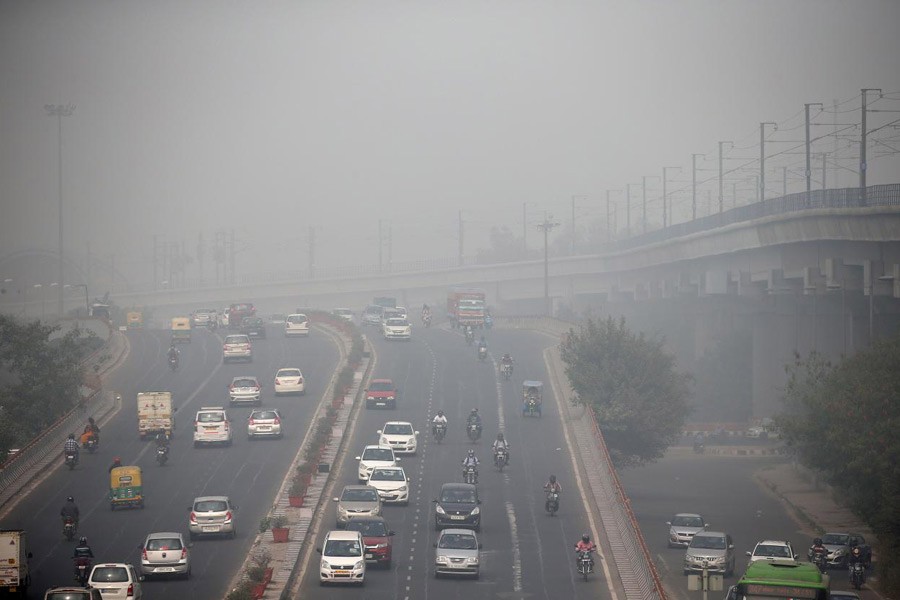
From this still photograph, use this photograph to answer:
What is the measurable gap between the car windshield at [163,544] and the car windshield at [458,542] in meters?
8.23

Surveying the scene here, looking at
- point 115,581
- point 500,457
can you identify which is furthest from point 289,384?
point 115,581

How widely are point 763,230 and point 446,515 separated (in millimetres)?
54872

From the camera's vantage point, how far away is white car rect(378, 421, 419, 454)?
64.2 metres

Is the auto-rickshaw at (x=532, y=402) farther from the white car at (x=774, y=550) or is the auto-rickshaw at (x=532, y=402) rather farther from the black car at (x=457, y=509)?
the white car at (x=774, y=550)

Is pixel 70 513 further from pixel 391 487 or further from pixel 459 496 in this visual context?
pixel 459 496

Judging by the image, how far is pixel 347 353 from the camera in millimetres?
103312

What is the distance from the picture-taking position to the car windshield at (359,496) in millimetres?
50009

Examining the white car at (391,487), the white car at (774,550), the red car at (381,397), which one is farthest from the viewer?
the red car at (381,397)

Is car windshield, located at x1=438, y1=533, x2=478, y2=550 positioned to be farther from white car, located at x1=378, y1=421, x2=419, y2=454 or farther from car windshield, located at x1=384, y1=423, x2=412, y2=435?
car windshield, located at x1=384, y1=423, x2=412, y2=435

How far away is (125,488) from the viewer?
2073 inches

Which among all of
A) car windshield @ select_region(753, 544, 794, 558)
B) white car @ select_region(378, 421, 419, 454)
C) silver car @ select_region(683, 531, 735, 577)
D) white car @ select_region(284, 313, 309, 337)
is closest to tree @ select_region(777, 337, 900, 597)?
car windshield @ select_region(753, 544, 794, 558)

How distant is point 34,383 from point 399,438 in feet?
90.1

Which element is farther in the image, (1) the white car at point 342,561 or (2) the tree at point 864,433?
(2) the tree at point 864,433

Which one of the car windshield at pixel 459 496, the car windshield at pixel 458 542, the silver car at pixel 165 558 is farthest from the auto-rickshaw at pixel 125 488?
the car windshield at pixel 458 542
